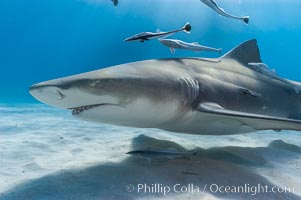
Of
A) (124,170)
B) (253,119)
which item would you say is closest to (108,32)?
(253,119)

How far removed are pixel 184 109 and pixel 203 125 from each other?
1.52 ft

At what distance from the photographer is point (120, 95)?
3.03m

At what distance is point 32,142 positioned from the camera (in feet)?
15.9

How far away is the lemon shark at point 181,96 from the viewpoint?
2.87m

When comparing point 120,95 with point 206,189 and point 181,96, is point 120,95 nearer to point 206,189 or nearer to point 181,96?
point 181,96

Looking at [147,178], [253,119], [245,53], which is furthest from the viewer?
[245,53]

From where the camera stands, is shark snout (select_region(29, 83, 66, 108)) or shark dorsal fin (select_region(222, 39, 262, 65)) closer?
shark snout (select_region(29, 83, 66, 108))

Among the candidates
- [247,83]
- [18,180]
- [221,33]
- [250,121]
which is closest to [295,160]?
[250,121]

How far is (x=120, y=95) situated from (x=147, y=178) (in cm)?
89

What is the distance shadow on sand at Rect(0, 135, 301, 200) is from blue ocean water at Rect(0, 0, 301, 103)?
85.2 ft

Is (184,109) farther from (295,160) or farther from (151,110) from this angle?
(295,160)

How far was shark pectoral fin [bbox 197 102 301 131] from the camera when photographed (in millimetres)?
3465

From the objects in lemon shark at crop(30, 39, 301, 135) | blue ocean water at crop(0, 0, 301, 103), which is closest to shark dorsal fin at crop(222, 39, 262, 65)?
lemon shark at crop(30, 39, 301, 135)

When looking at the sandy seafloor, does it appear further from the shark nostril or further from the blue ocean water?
the blue ocean water
